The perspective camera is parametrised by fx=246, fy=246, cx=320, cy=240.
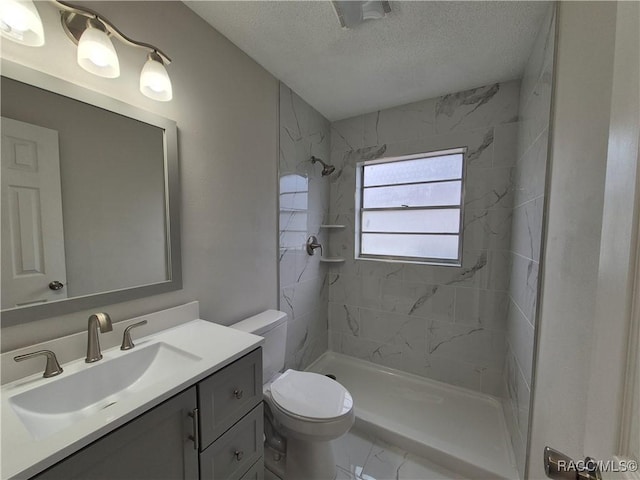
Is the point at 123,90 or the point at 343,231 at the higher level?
the point at 123,90

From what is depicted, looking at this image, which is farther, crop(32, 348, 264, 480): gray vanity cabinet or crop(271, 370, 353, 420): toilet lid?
crop(271, 370, 353, 420): toilet lid

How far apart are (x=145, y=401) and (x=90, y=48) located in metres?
1.11

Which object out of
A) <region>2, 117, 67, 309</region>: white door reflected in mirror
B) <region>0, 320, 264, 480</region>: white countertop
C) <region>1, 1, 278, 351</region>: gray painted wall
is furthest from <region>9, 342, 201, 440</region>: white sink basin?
<region>2, 117, 67, 309</region>: white door reflected in mirror

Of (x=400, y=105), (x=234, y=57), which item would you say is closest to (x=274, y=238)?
(x=234, y=57)

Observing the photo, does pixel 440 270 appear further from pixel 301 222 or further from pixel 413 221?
pixel 301 222

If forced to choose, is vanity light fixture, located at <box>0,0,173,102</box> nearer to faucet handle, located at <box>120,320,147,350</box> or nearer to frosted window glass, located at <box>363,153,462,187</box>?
faucet handle, located at <box>120,320,147,350</box>

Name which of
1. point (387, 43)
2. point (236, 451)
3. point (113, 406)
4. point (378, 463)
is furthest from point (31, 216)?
point (378, 463)

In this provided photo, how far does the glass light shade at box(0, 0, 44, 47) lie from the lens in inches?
26.6

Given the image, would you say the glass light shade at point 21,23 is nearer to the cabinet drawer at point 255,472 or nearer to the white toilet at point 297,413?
the white toilet at point 297,413

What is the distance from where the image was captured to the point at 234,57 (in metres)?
1.43

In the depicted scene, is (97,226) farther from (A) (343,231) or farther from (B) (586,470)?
(A) (343,231)

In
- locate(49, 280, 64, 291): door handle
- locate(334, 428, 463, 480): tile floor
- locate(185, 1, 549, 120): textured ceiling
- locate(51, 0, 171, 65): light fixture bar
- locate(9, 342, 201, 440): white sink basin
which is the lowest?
locate(334, 428, 463, 480): tile floor

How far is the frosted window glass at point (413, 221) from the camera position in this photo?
2.03 m

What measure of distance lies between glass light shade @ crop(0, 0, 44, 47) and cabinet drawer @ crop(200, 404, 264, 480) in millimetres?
1367
